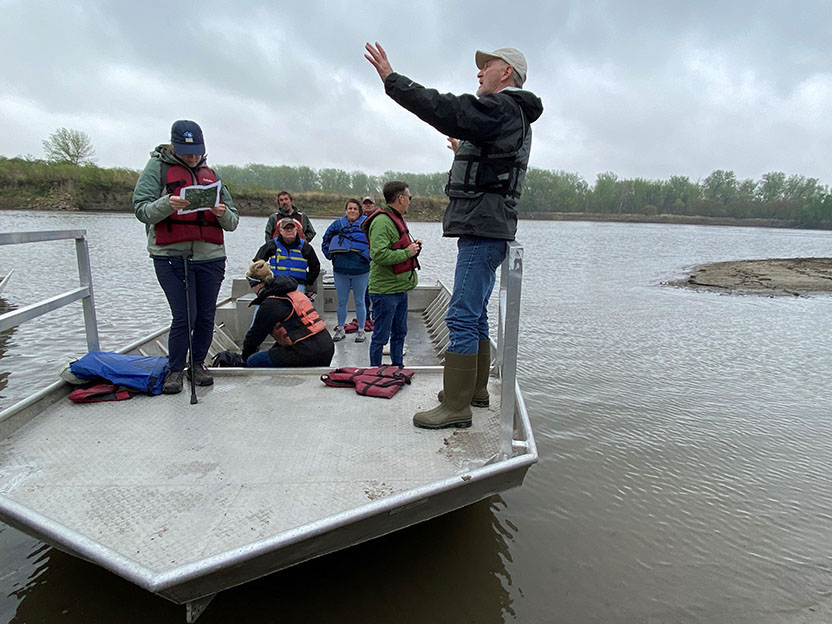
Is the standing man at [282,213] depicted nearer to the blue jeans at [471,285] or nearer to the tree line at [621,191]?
the blue jeans at [471,285]

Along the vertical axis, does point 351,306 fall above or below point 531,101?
below

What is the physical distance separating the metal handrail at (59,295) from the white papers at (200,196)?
0.84 meters

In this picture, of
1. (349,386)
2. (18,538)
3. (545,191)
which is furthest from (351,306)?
(545,191)

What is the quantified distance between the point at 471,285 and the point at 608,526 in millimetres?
1972

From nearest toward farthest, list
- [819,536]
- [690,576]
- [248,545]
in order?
[248,545]
[690,576]
[819,536]

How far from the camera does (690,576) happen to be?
116 inches

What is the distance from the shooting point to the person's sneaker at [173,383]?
3.50 meters

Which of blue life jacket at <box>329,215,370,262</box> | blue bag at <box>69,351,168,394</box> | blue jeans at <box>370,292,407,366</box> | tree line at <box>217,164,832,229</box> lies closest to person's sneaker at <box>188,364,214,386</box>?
blue bag at <box>69,351,168,394</box>

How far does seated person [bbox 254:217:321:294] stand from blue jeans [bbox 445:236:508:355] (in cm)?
336

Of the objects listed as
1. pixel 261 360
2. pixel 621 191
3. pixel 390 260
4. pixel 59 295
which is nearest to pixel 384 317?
pixel 390 260

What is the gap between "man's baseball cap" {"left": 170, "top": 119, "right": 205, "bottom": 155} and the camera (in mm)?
3285

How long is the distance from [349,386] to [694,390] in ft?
15.1

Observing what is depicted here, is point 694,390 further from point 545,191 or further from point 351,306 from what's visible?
point 545,191

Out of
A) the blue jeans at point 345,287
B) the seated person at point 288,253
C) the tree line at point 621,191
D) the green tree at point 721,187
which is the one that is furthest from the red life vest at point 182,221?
the green tree at point 721,187
